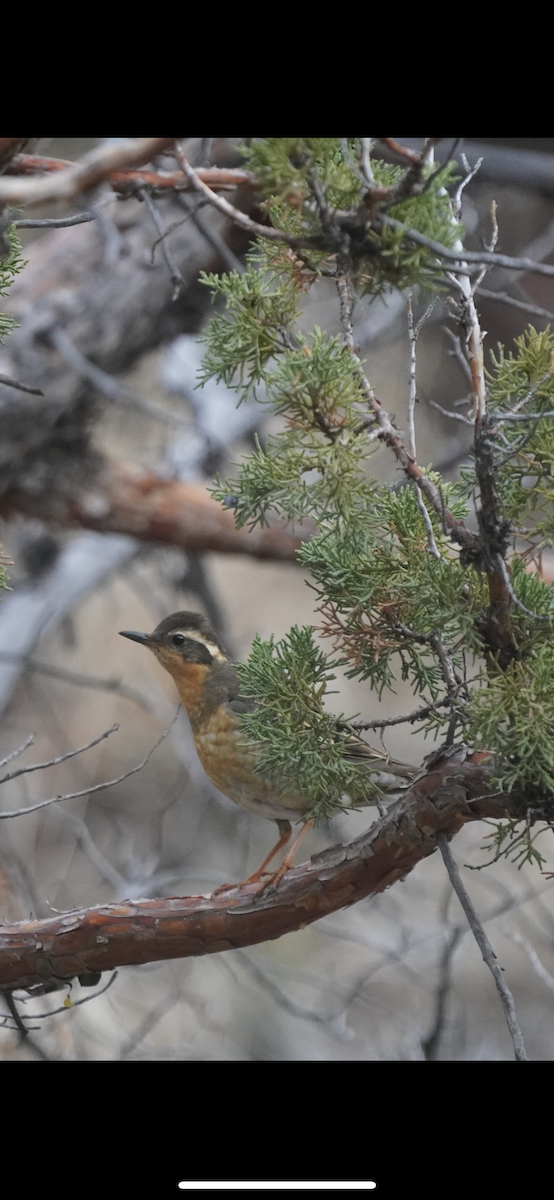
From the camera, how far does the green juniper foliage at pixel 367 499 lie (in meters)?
0.79

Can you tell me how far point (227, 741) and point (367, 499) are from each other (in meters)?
0.43

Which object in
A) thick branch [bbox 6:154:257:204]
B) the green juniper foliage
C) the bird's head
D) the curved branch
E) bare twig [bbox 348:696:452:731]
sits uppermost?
thick branch [bbox 6:154:257:204]

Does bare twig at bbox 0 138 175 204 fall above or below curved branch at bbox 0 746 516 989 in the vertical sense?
above

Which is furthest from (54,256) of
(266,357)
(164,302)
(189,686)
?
(266,357)

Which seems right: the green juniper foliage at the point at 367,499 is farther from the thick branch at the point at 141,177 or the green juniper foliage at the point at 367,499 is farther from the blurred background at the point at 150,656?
the blurred background at the point at 150,656

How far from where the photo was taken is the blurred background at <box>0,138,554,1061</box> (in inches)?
66.7

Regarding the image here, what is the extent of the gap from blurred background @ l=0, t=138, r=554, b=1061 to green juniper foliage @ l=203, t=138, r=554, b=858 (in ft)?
2.07

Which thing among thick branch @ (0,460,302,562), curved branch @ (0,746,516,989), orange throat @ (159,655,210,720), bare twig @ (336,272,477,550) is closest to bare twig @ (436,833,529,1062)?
curved branch @ (0,746,516,989)

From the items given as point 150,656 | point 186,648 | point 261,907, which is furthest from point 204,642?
point 150,656

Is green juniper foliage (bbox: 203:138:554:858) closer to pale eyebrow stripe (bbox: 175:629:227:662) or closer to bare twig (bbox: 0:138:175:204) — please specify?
bare twig (bbox: 0:138:175:204)

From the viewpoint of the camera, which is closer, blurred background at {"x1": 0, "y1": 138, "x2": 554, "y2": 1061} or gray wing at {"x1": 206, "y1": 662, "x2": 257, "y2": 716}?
gray wing at {"x1": 206, "y1": 662, "x2": 257, "y2": 716}

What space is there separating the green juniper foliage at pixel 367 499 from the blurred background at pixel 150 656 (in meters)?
0.63

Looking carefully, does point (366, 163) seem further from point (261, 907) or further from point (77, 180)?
point (261, 907)

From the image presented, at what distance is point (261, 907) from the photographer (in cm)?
104
